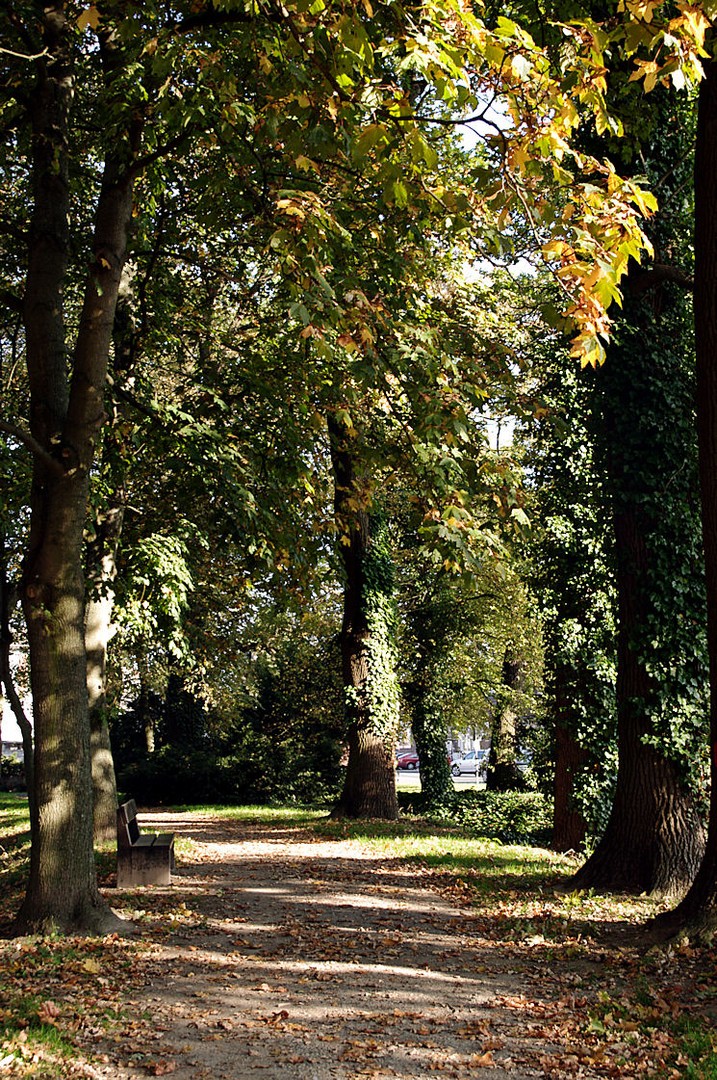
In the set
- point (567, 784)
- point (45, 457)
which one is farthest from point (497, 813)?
point (45, 457)

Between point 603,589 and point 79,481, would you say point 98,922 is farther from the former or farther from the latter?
point 603,589

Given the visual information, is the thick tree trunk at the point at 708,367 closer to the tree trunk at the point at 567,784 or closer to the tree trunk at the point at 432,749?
the tree trunk at the point at 567,784

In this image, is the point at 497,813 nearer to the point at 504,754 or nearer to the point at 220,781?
the point at 504,754

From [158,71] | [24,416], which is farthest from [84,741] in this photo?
[24,416]

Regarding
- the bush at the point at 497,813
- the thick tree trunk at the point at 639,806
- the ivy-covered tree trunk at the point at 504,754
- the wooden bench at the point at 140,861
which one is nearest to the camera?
the thick tree trunk at the point at 639,806

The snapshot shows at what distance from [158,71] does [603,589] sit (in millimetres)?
10538

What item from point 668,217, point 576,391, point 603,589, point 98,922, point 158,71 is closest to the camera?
point 158,71

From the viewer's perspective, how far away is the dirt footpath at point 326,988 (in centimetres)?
544

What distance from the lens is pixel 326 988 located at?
22.5 feet

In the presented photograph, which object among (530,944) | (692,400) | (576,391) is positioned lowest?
(530,944)

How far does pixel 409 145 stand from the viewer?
5.98 metres

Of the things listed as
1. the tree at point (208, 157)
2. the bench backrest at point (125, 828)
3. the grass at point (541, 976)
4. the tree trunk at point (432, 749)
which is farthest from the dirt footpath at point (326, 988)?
the tree trunk at point (432, 749)

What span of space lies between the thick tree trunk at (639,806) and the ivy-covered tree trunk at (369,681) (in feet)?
26.0

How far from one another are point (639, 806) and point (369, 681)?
8411mm
